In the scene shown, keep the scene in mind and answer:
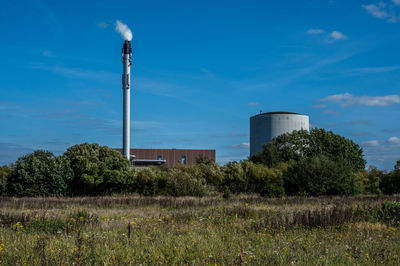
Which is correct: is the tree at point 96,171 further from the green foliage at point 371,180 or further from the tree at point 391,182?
the tree at point 391,182

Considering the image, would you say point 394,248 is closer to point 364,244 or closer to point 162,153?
point 364,244

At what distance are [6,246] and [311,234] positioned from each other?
293 inches

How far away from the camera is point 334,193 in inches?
1319

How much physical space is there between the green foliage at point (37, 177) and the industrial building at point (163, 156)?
52.8m

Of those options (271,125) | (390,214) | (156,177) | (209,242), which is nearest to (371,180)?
(271,125)

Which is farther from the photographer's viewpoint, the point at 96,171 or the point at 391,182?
the point at 391,182

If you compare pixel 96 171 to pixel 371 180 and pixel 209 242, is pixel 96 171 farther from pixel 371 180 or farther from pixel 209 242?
pixel 371 180

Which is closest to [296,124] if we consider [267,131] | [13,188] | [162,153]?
[267,131]

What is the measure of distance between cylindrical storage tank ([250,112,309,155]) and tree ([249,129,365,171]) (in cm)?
664

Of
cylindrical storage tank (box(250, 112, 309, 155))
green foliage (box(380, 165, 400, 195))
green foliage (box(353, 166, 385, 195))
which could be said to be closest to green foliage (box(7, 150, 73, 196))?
green foliage (box(353, 166, 385, 195))

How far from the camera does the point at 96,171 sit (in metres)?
35.6

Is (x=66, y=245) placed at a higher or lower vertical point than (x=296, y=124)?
lower

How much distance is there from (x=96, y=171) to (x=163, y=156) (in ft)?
184

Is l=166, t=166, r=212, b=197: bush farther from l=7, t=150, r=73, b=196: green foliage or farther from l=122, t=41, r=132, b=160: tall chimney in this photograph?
l=122, t=41, r=132, b=160: tall chimney
